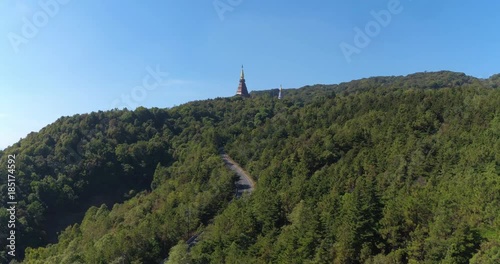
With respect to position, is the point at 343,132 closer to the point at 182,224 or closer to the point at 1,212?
the point at 182,224

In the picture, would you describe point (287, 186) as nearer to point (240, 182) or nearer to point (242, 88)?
Answer: point (240, 182)

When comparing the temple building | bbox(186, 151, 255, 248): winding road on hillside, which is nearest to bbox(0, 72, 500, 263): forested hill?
bbox(186, 151, 255, 248): winding road on hillside

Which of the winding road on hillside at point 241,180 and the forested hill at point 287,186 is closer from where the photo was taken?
the forested hill at point 287,186

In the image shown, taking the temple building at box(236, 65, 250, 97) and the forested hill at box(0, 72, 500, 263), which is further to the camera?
the temple building at box(236, 65, 250, 97)

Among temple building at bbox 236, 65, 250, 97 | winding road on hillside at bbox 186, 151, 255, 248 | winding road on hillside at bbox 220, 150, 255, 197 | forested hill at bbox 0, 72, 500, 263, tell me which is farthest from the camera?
temple building at bbox 236, 65, 250, 97

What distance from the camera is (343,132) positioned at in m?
64.4

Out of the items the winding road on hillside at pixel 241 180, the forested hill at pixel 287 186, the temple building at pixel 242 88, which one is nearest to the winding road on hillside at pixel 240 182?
the winding road on hillside at pixel 241 180

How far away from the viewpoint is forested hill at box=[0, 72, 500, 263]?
31844 mm

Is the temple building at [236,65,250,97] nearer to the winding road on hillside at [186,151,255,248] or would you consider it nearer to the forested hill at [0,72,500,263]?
the forested hill at [0,72,500,263]

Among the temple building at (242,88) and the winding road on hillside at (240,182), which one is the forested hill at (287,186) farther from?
the temple building at (242,88)

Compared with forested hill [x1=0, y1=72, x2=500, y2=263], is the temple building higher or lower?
higher

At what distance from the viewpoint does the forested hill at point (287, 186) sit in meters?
31.8

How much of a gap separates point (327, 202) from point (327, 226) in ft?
17.6

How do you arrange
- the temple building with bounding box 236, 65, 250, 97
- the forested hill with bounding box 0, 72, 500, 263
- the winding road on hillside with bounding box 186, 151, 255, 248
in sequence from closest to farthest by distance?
the forested hill with bounding box 0, 72, 500, 263 < the winding road on hillside with bounding box 186, 151, 255, 248 < the temple building with bounding box 236, 65, 250, 97
